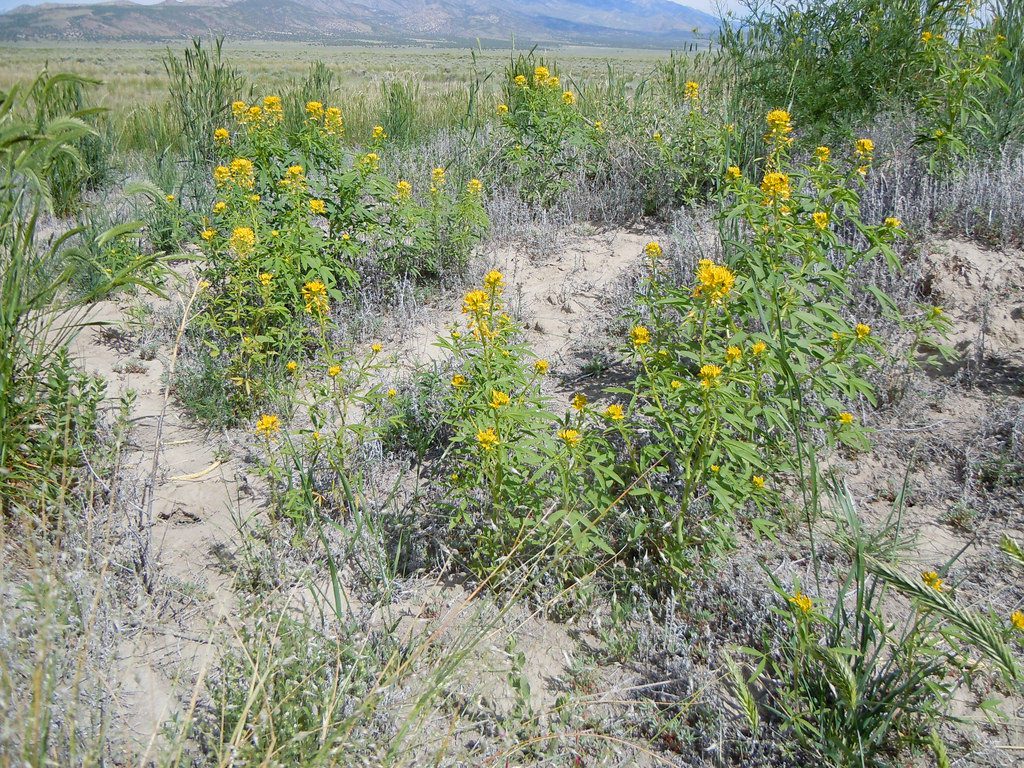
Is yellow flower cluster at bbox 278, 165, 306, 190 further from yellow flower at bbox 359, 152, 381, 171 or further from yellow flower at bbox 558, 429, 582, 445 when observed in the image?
yellow flower at bbox 558, 429, 582, 445

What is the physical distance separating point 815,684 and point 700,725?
13.6 inches

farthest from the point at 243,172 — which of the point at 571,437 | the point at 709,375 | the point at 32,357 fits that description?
the point at 709,375

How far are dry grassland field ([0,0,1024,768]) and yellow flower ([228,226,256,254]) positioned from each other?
30 millimetres

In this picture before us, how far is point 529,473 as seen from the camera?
2.47m

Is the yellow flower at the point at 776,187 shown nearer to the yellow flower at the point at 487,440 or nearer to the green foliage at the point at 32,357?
the yellow flower at the point at 487,440

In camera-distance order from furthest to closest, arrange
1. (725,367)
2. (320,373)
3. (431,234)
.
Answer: (431,234), (320,373), (725,367)

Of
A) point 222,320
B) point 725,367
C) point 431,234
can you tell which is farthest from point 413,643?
point 431,234

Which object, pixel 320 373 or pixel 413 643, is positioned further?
pixel 320 373

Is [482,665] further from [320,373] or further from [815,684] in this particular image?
[320,373]

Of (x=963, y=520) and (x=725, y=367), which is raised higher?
(x=725, y=367)

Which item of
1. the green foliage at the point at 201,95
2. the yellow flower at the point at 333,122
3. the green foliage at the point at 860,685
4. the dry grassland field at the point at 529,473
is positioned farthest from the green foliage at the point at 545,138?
the green foliage at the point at 860,685

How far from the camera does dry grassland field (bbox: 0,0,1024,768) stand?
1847mm

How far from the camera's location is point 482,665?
2.18m

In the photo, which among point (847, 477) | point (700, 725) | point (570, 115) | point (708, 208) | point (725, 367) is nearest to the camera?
point (700, 725)
